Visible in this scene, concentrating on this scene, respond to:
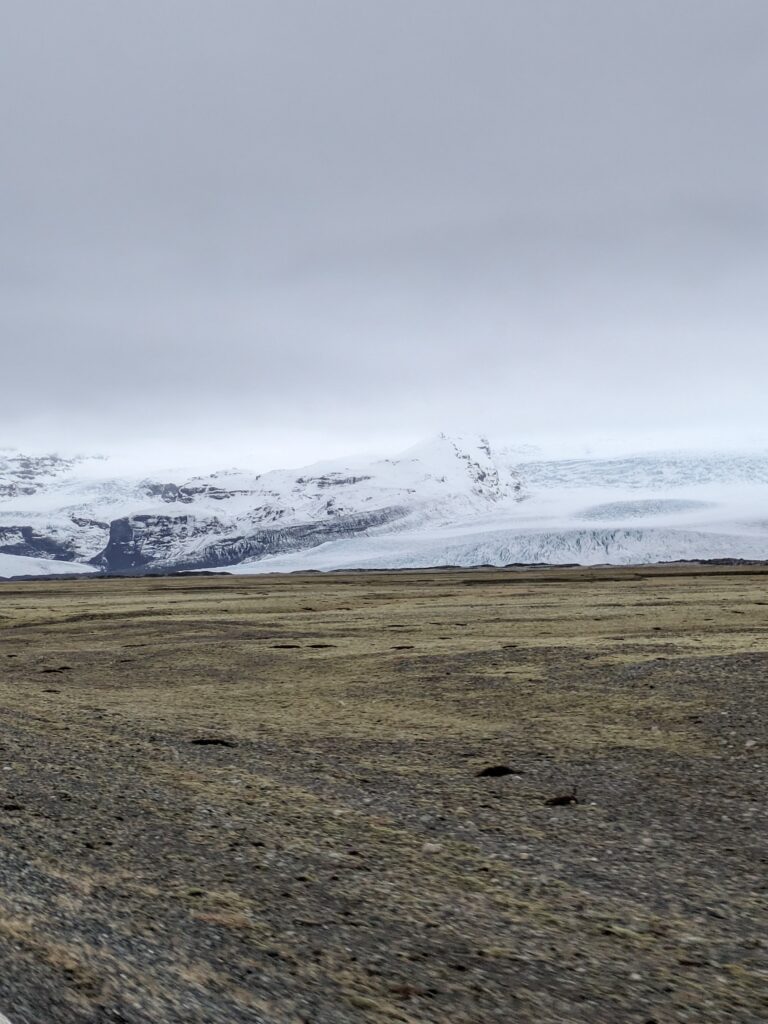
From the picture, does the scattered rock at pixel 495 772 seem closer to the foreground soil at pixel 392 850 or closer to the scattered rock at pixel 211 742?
the foreground soil at pixel 392 850

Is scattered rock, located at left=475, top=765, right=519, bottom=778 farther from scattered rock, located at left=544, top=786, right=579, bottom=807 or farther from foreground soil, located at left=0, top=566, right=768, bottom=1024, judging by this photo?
scattered rock, located at left=544, top=786, right=579, bottom=807

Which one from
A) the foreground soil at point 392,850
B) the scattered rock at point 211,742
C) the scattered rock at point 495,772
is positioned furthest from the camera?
the scattered rock at point 211,742

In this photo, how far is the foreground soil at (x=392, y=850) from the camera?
4.66 m

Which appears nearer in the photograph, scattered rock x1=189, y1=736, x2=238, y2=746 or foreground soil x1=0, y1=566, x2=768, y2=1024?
foreground soil x1=0, y1=566, x2=768, y2=1024

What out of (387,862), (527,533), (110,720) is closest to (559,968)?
(387,862)

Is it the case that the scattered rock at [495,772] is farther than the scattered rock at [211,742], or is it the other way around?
the scattered rock at [211,742]

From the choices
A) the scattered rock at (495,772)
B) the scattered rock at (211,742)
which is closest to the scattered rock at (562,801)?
the scattered rock at (495,772)

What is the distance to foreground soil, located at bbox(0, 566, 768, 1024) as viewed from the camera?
4656 millimetres

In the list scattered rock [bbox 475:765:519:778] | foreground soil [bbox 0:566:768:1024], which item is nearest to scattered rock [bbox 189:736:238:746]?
foreground soil [bbox 0:566:768:1024]

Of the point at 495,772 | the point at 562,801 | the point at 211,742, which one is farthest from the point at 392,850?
the point at 211,742

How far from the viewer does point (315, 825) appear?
7676 millimetres

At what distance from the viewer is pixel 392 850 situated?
698cm

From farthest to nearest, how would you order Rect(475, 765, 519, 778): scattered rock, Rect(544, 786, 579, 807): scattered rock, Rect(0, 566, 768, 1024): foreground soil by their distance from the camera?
Rect(475, 765, 519, 778): scattered rock, Rect(544, 786, 579, 807): scattered rock, Rect(0, 566, 768, 1024): foreground soil

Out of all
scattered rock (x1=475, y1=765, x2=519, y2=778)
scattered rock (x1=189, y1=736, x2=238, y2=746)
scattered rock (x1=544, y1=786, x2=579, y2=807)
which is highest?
scattered rock (x1=544, y1=786, x2=579, y2=807)
